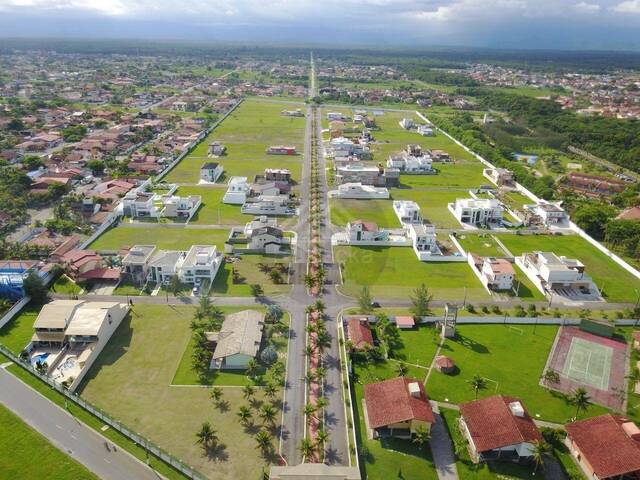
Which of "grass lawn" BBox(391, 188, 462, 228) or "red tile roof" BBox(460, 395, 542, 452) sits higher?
"red tile roof" BBox(460, 395, 542, 452)

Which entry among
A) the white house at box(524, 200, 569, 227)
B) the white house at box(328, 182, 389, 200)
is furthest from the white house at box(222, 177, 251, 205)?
the white house at box(524, 200, 569, 227)

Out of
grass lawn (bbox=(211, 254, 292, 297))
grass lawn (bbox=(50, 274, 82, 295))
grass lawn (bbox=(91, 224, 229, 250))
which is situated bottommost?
grass lawn (bbox=(91, 224, 229, 250))

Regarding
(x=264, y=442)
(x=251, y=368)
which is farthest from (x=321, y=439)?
(x=251, y=368)

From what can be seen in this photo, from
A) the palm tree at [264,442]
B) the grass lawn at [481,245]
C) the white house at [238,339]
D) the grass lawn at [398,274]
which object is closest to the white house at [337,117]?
the grass lawn at [481,245]

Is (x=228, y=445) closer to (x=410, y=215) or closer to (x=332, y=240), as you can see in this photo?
(x=332, y=240)

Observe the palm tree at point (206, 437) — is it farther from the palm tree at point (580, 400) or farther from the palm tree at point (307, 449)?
the palm tree at point (580, 400)

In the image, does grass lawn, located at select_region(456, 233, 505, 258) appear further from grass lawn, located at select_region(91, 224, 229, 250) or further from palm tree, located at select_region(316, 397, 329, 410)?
palm tree, located at select_region(316, 397, 329, 410)

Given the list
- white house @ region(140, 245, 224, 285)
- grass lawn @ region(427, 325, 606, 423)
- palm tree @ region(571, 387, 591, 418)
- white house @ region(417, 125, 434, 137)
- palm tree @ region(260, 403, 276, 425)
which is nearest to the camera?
palm tree @ region(260, 403, 276, 425)

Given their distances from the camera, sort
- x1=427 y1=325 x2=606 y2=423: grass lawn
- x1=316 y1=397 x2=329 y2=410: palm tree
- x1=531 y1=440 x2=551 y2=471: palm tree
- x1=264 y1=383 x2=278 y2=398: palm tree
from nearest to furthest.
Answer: x1=531 y1=440 x2=551 y2=471: palm tree < x1=316 y1=397 x2=329 y2=410: palm tree < x1=264 y1=383 x2=278 y2=398: palm tree < x1=427 y1=325 x2=606 y2=423: grass lawn
